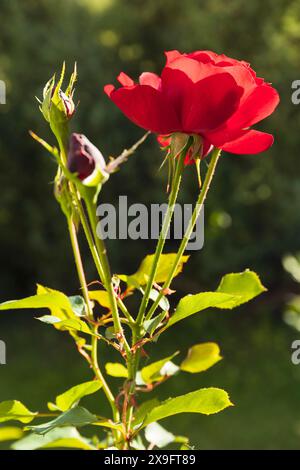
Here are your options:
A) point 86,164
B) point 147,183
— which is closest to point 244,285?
point 86,164

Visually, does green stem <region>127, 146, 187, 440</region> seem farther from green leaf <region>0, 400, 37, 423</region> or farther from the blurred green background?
the blurred green background

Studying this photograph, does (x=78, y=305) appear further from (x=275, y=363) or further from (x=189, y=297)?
(x=275, y=363)

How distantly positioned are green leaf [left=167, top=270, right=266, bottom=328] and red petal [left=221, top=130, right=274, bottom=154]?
87 millimetres

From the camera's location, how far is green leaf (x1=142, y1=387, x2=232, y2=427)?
42 centimetres

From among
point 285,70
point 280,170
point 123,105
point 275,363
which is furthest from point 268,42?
point 123,105

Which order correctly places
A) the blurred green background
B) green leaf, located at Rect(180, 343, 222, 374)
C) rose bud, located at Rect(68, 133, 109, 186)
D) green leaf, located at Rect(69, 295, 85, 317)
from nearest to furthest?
rose bud, located at Rect(68, 133, 109, 186), green leaf, located at Rect(69, 295, 85, 317), green leaf, located at Rect(180, 343, 222, 374), the blurred green background

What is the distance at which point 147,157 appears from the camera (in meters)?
4.21

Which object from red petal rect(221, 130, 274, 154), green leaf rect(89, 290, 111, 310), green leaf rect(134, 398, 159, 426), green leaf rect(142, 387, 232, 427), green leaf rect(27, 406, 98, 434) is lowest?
green leaf rect(27, 406, 98, 434)

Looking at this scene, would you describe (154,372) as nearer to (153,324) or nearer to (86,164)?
(153,324)

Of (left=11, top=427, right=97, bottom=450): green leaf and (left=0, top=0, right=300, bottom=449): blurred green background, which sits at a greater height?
(left=0, top=0, right=300, bottom=449): blurred green background

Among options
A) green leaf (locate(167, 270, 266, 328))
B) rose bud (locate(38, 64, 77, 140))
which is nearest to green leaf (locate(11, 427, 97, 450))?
green leaf (locate(167, 270, 266, 328))

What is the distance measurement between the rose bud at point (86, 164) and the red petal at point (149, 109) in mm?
68

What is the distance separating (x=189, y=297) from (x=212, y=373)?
12.0 feet

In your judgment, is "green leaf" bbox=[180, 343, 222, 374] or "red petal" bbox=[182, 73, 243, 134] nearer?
"red petal" bbox=[182, 73, 243, 134]
